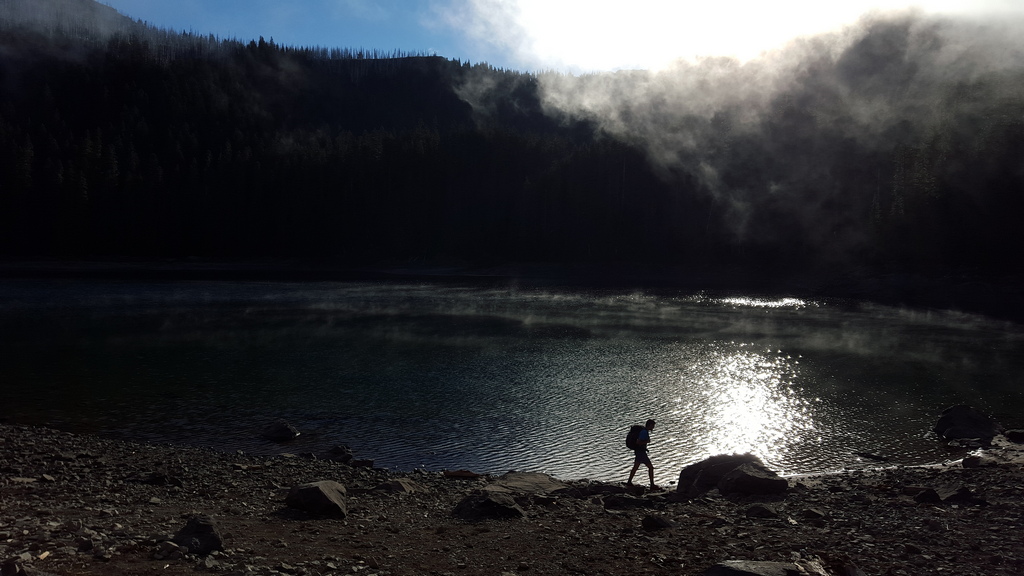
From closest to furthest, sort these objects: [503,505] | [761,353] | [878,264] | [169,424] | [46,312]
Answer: [503,505] < [169,424] < [761,353] < [46,312] < [878,264]

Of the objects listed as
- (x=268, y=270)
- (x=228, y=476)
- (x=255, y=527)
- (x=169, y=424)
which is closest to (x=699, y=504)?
(x=255, y=527)

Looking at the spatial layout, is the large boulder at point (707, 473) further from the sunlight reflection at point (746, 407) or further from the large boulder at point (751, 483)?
the sunlight reflection at point (746, 407)

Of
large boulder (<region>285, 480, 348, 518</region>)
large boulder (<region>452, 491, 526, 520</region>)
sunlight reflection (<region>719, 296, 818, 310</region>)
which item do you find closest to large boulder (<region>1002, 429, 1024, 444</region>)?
large boulder (<region>452, 491, 526, 520</region>)

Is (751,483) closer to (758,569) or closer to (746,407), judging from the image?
(758,569)

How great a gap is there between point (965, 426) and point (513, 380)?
51.3 ft

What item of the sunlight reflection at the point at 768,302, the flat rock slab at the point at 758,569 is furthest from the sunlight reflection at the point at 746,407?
the sunlight reflection at the point at 768,302

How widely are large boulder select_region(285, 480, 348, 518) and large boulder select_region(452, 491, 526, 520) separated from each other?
→ 79.9 inches

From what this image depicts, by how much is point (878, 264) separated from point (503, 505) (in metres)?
80.3

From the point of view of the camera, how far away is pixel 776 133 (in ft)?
373

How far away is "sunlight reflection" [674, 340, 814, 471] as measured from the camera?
19266 millimetres

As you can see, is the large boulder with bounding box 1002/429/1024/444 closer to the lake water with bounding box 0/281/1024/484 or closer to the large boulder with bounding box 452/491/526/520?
the lake water with bounding box 0/281/1024/484

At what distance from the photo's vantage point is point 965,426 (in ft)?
62.0

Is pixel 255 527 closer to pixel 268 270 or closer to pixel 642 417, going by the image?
pixel 642 417

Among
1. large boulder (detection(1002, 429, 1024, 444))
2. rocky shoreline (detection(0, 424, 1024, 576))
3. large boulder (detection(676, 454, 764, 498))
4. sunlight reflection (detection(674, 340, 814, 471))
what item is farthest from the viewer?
sunlight reflection (detection(674, 340, 814, 471))
